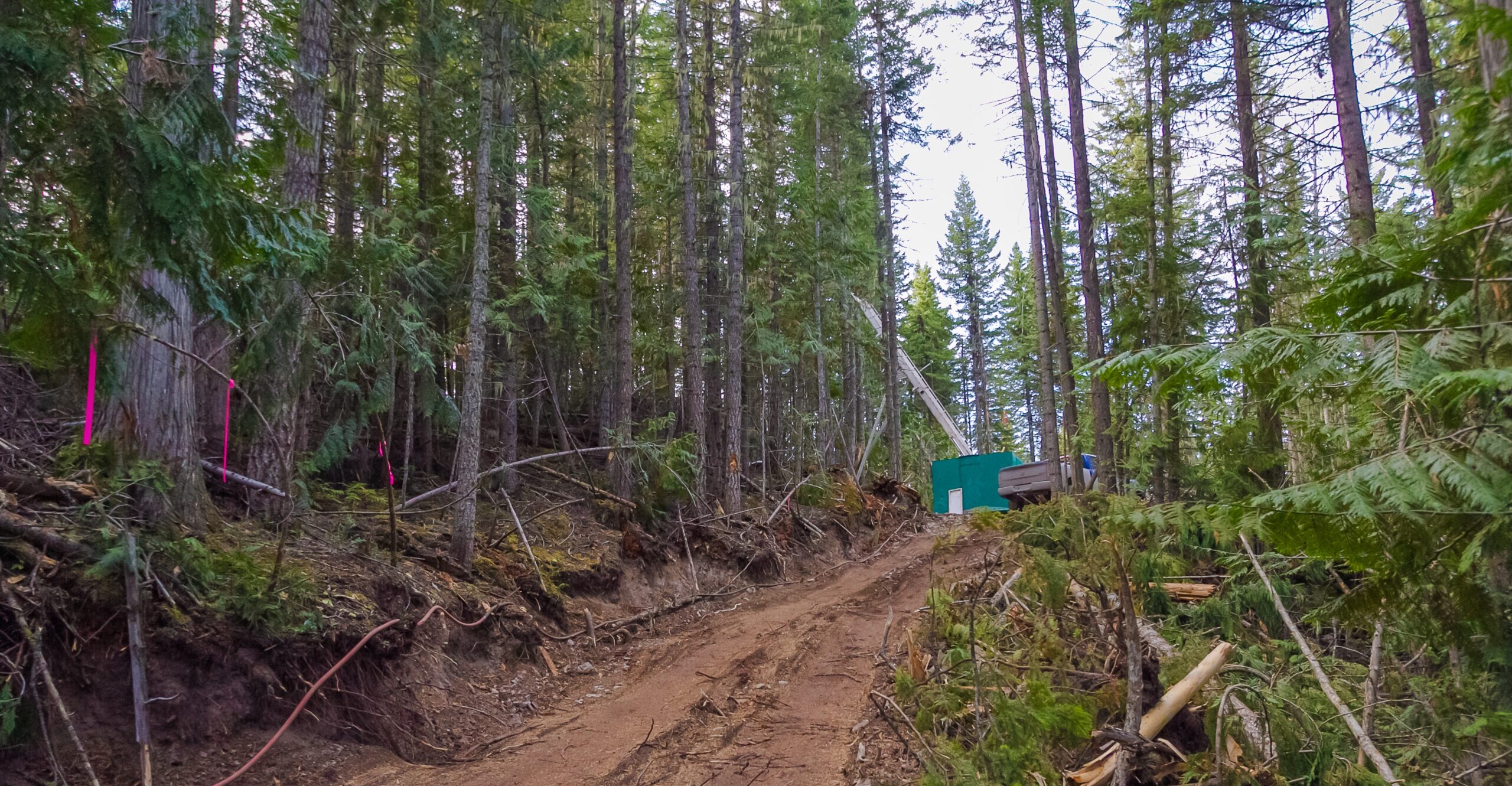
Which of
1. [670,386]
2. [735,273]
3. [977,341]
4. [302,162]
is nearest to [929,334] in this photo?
[977,341]

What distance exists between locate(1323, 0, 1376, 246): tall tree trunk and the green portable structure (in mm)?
15672

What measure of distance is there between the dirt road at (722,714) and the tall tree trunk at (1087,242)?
191 inches

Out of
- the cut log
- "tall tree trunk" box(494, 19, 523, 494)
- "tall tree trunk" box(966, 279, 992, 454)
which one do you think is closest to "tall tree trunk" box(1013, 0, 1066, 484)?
the cut log

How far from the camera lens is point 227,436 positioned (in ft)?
24.2

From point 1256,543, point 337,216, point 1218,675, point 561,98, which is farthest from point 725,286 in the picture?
point 1218,675

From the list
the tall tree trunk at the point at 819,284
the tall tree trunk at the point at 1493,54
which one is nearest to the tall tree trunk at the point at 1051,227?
the tall tree trunk at the point at 819,284

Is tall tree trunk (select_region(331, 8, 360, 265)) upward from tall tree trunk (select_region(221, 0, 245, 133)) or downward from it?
upward

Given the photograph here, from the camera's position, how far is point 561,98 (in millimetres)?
Answer: 17406

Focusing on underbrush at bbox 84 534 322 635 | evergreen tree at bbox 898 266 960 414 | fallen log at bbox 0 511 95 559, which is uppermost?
evergreen tree at bbox 898 266 960 414

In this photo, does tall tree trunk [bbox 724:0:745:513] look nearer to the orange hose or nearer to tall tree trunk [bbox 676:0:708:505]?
tall tree trunk [bbox 676:0:708:505]

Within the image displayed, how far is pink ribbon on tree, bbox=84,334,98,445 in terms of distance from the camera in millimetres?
4320

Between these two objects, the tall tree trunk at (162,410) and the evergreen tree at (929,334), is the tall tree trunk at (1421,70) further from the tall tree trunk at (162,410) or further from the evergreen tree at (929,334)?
the evergreen tree at (929,334)

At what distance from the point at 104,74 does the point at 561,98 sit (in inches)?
577

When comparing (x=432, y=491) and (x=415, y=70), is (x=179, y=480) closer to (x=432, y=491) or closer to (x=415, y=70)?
(x=432, y=491)
